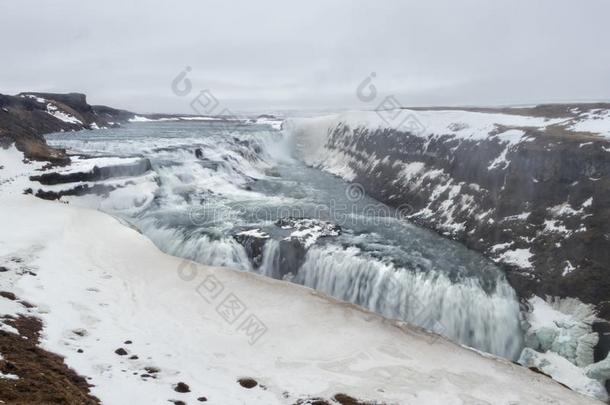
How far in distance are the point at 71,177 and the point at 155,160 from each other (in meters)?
10.5

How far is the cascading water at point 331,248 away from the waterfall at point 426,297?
0.15ft

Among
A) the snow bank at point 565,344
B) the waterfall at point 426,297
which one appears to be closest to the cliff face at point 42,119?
the waterfall at point 426,297

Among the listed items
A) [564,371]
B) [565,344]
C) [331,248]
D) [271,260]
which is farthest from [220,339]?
[565,344]

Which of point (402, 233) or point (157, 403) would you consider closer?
point (157, 403)

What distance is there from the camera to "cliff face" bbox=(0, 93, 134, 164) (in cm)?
4228

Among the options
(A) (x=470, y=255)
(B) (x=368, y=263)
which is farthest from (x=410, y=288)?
(A) (x=470, y=255)

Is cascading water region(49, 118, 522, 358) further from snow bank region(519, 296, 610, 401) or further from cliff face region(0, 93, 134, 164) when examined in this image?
cliff face region(0, 93, 134, 164)

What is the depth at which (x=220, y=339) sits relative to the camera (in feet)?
54.4

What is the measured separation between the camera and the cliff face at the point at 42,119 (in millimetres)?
42281

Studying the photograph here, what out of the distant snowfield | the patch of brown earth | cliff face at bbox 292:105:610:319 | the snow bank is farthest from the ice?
the patch of brown earth

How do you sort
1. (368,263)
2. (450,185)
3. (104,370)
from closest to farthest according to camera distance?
(104,370) < (368,263) < (450,185)

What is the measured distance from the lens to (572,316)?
19.4 metres

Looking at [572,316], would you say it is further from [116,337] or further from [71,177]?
[71,177]

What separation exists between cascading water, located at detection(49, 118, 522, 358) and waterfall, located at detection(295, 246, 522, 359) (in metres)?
0.04
